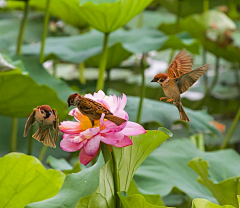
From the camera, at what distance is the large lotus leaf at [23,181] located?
0.58m

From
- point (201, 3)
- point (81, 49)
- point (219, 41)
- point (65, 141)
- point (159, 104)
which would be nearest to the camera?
point (65, 141)

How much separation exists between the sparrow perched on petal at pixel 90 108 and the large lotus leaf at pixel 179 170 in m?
0.47

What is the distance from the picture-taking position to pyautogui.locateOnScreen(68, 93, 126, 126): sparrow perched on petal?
0.35m

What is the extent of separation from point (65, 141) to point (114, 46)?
3.13 feet

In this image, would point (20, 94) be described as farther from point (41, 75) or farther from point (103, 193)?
point (103, 193)

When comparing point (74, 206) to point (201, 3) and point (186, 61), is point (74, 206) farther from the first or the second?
point (201, 3)

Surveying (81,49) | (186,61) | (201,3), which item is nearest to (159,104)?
(81,49)

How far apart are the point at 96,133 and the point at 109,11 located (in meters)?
0.56

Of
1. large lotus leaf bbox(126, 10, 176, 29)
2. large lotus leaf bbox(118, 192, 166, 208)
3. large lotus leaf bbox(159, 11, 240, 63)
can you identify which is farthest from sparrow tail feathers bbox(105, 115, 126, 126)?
large lotus leaf bbox(126, 10, 176, 29)

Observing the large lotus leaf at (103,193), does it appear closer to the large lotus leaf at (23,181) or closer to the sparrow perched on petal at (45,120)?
the sparrow perched on petal at (45,120)

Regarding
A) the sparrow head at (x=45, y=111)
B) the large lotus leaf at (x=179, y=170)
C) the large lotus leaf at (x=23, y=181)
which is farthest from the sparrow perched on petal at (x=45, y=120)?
the large lotus leaf at (x=179, y=170)

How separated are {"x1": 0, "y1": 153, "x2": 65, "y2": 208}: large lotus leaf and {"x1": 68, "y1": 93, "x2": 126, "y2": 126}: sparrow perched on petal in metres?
0.28

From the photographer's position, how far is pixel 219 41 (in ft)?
5.37

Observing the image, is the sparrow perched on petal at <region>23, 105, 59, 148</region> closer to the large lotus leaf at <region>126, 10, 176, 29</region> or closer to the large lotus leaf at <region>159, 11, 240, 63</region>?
the large lotus leaf at <region>159, 11, 240, 63</region>
